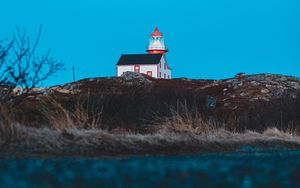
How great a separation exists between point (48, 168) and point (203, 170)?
2141 millimetres

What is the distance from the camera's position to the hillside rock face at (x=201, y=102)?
21.0 m

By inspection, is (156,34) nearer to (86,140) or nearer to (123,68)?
(123,68)

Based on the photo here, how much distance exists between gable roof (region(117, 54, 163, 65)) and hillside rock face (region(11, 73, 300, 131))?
2871 cm

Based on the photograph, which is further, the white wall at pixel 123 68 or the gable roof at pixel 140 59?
the white wall at pixel 123 68

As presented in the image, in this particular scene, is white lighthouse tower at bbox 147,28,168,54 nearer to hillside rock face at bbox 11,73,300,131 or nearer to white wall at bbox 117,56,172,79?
white wall at bbox 117,56,172,79

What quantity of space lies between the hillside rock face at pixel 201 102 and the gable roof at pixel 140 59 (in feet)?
94.2

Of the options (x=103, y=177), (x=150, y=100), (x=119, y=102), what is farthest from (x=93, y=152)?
(x=150, y=100)

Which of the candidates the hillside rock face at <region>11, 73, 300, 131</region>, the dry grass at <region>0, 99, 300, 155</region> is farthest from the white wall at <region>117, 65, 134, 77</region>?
the dry grass at <region>0, 99, 300, 155</region>

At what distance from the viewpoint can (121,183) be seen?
6.33 metres

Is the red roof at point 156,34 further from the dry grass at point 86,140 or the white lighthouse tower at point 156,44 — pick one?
the dry grass at point 86,140

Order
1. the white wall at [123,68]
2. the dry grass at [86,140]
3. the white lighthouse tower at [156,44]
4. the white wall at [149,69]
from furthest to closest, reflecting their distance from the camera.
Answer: the white lighthouse tower at [156,44], the white wall at [123,68], the white wall at [149,69], the dry grass at [86,140]

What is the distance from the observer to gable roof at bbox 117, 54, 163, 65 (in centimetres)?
8809

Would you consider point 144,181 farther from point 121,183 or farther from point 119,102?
point 119,102

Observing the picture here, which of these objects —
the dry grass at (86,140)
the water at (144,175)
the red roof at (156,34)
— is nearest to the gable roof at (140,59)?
the red roof at (156,34)
